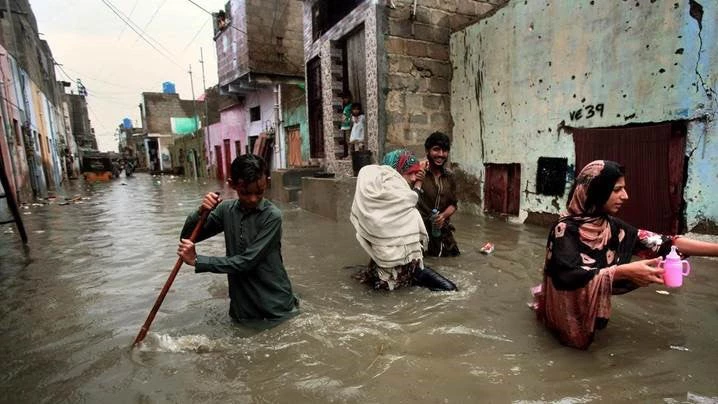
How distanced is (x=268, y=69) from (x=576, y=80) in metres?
13.6

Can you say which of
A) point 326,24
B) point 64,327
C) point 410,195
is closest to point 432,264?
point 410,195

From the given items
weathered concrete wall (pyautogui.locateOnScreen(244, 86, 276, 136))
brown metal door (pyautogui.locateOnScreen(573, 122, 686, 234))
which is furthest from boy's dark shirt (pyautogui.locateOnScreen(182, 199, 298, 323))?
weathered concrete wall (pyautogui.locateOnScreen(244, 86, 276, 136))

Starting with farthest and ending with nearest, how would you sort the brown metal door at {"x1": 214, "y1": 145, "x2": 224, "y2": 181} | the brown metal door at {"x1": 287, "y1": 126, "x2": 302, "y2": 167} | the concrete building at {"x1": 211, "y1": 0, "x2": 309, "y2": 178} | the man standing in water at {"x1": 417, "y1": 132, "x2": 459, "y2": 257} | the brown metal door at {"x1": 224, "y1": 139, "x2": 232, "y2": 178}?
the brown metal door at {"x1": 214, "y1": 145, "x2": 224, "y2": 181} < the brown metal door at {"x1": 224, "y1": 139, "x2": 232, "y2": 178} < the concrete building at {"x1": 211, "y1": 0, "x2": 309, "y2": 178} < the brown metal door at {"x1": 287, "y1": 126, "x2": 302, "y2": 167} < the man standing in water at {"x1": 417, "y1": 132, "x2": 459, "y2": 257}

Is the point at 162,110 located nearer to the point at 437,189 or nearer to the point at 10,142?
the point at 10,142

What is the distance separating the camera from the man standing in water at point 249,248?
8.07 feet

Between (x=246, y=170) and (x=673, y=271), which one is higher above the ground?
(x=246, y=170)

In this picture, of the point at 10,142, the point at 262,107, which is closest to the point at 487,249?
the point at 10,142

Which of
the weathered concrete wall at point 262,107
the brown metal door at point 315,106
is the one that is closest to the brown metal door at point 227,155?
the weathered concrete wall at point 262,107

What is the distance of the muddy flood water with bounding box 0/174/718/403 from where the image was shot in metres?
2.08

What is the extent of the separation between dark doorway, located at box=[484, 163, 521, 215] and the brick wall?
4.40ft

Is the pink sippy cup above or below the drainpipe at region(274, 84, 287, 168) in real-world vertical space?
below

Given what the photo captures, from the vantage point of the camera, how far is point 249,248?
2529mm

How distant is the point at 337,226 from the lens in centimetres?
699

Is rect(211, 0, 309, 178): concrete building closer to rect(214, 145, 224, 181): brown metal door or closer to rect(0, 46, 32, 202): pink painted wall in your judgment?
rect(214, 145, 224, 181): brown metal door
